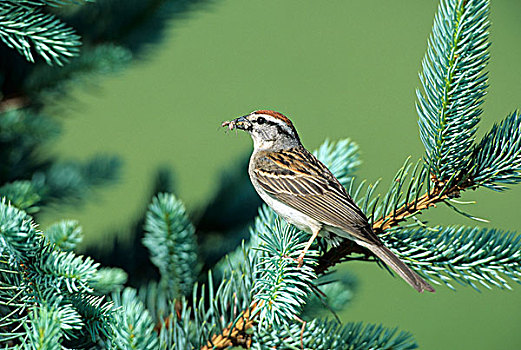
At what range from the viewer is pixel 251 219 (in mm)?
1487

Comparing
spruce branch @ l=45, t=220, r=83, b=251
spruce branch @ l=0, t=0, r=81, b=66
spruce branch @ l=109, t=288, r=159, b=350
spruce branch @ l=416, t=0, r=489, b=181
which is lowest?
spruce branch @ l=45, t=220, r=83, b=251

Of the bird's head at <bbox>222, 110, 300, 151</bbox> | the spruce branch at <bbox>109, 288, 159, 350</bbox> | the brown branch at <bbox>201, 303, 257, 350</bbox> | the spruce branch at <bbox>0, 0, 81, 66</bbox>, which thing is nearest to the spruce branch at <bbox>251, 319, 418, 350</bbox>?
A: the brown branch at <bbox>201, 303, 257, 350</bbox>

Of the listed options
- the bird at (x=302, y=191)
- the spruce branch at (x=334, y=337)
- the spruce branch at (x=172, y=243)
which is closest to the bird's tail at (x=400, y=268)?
the bird at (x=302, y=191)

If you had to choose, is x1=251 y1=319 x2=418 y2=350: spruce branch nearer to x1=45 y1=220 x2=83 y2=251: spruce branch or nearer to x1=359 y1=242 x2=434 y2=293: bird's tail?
x1=359 y1=242 x2=434 y2=293: bird's tail

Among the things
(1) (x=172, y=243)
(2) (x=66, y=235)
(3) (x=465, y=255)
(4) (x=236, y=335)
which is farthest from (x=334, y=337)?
(2) (x=66, y=235)

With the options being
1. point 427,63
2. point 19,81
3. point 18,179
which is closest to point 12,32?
point 19,81

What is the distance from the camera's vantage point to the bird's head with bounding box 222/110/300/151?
5.60ft

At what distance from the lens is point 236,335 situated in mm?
923

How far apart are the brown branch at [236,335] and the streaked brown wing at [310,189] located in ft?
1.00

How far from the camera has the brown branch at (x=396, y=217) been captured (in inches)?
38.4

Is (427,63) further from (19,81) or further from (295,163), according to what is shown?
(19,81)

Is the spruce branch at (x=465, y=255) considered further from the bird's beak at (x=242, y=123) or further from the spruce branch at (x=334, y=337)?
the bird's beak at (x=242, y=123)

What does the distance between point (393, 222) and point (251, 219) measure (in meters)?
0.51

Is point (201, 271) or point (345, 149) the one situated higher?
point (345, 149)
